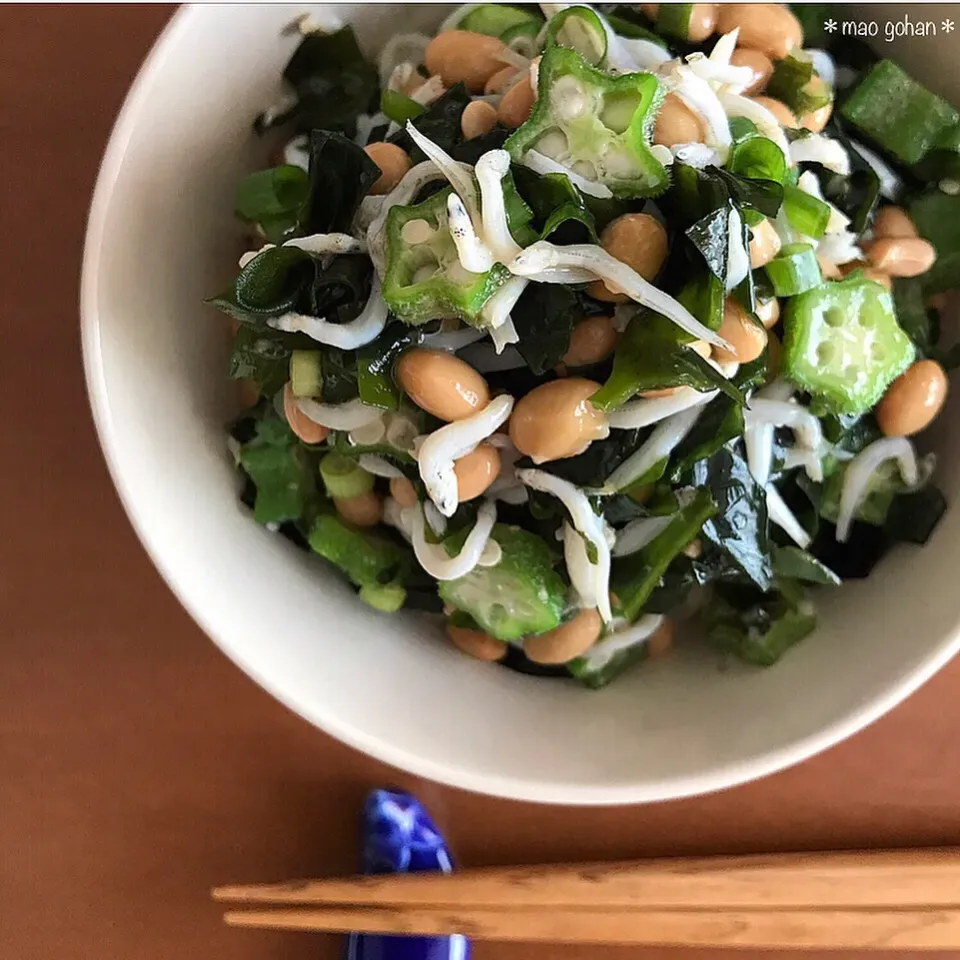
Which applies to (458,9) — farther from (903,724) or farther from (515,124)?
(903,724)

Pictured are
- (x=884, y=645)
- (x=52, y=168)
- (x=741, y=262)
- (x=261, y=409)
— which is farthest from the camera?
(x=52, y=168)

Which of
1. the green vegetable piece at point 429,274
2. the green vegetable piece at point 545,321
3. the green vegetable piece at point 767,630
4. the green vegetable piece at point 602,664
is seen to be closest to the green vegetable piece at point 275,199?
the green vegetable piece at point 429,274

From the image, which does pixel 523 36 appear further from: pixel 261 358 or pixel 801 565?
pixel 801 565

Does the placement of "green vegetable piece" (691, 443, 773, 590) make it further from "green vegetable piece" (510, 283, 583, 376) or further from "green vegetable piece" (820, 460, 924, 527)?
"green vegetable piece" (510, 283, 583, 376)

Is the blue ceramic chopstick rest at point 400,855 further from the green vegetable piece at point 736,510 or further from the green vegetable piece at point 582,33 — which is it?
the green vegetable piece at point 582,33

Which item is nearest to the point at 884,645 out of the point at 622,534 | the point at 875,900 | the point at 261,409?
the point at 622,534

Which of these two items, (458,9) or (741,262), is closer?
(741,262)

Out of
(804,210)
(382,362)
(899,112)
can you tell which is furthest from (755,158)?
(382,362)
